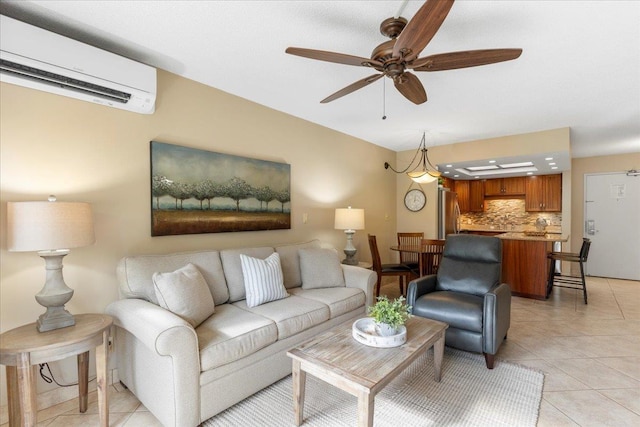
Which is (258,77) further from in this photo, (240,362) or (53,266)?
(240,362)

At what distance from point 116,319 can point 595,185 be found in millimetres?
8085

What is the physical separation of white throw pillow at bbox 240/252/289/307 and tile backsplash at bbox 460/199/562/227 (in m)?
6.24

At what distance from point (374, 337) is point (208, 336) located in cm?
105

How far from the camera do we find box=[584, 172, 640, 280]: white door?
5785mm

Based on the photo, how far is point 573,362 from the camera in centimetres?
263

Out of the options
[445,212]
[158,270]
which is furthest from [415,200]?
[158,270]

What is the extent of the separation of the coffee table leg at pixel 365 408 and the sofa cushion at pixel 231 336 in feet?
2.79

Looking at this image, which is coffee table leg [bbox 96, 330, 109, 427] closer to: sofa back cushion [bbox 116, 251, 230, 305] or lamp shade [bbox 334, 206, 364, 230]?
sofa back cushion [bbox 116, 251, 230, 305]

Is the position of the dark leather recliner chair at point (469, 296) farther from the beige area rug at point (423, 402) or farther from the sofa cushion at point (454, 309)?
the beige area rug at point (423, 402)

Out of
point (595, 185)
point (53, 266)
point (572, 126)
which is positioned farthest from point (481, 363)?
point (595, 185)

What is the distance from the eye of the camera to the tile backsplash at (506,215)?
6.67 m

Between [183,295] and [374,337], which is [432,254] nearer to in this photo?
[374,337]

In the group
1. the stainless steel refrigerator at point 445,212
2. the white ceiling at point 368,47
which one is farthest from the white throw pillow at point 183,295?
the stainless steel refrigerator at point 445,212

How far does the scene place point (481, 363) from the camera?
8.57 ft
